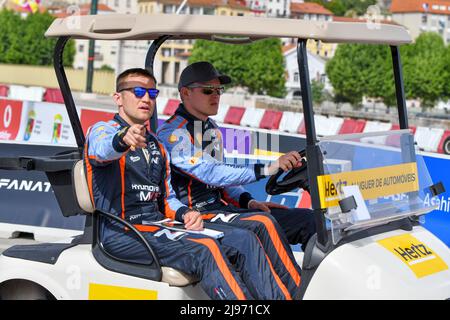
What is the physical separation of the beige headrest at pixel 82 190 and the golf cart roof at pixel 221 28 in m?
0.73

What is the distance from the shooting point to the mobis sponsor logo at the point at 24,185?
31.9 ft

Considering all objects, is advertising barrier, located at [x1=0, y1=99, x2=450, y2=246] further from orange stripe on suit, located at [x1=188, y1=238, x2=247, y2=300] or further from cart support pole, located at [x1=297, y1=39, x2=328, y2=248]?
orange stripe on suit, located at [x1=188, y1=238, x2=247, y2=300]

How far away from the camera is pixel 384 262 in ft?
15.1

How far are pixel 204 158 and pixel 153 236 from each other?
62cm

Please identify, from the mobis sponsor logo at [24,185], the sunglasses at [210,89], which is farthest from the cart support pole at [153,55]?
the mobis sponsor logo at [24,185]

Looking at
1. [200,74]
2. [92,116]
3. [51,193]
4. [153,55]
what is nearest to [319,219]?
[200,74]

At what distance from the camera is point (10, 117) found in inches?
827

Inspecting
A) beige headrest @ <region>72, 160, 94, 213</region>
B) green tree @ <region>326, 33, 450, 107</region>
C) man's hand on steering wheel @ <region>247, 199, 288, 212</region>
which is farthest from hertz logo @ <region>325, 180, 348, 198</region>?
green tree @ <region>326, 33, 450, 107</region>

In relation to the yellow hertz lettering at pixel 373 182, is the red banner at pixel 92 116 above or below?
below

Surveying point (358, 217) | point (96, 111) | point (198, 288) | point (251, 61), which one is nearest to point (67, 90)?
point (198, 288)

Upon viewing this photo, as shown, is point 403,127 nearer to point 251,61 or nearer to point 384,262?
point 384,262

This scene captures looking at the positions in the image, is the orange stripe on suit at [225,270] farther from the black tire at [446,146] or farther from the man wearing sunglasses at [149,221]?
the black tire at [446,146]

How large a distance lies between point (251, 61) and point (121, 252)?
9410 cm

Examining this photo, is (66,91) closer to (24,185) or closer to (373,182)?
(373,182)
